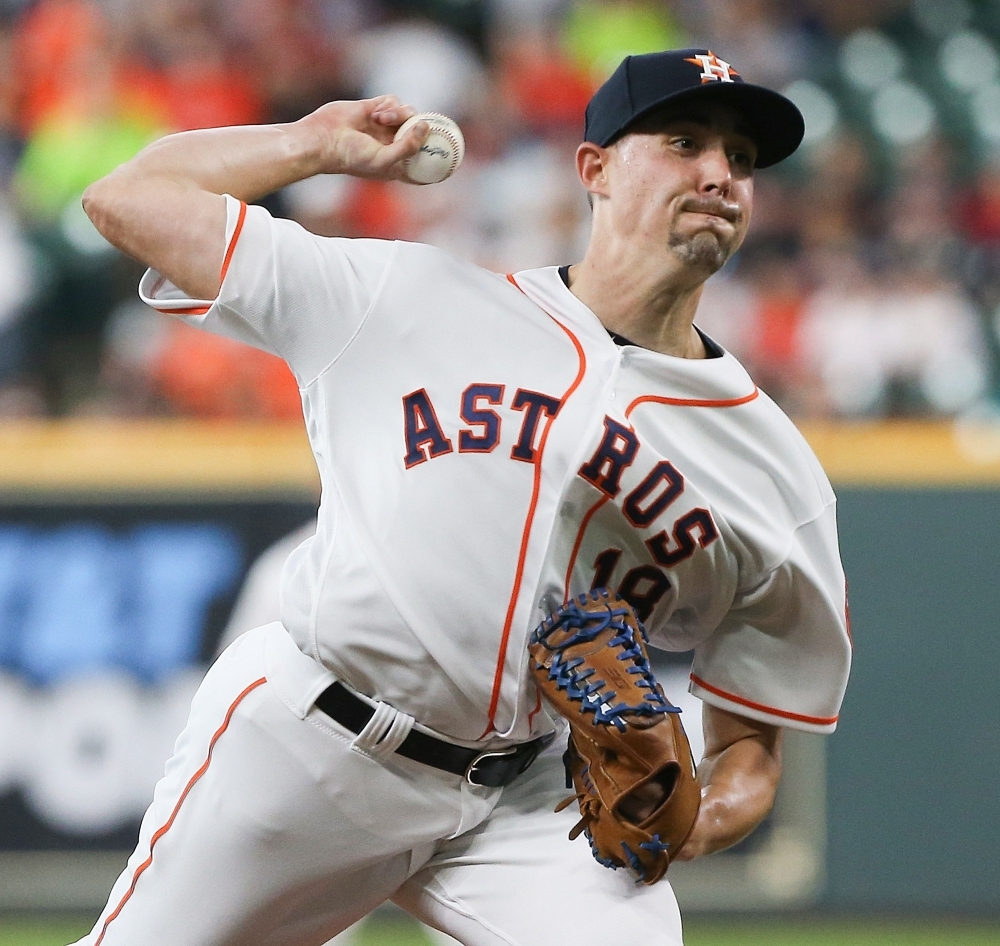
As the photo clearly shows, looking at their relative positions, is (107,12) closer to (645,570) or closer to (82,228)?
(82,228)

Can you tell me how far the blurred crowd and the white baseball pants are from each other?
3881 millimetres

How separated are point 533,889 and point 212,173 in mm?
1397

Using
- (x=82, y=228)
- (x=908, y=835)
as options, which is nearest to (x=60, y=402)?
(x=82, y=228)

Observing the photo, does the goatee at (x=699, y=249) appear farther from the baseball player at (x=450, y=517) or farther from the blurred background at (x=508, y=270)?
the blurred background at (x=508, y=270)

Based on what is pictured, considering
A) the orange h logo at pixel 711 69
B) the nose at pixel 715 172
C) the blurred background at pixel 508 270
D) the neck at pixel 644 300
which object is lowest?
the blurred background at pixel 508 270

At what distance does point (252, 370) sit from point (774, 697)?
4.10 metres

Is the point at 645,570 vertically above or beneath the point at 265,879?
above

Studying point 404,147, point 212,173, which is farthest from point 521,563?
point 212,173

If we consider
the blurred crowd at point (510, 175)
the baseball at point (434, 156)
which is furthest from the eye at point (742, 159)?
the blurred crowd at point (510, 175)

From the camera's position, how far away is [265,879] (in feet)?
9.12

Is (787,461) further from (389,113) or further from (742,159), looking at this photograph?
(389,113)

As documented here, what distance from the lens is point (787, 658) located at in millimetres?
3016

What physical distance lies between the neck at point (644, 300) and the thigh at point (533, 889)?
86cm

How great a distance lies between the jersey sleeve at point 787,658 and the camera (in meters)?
2.98
